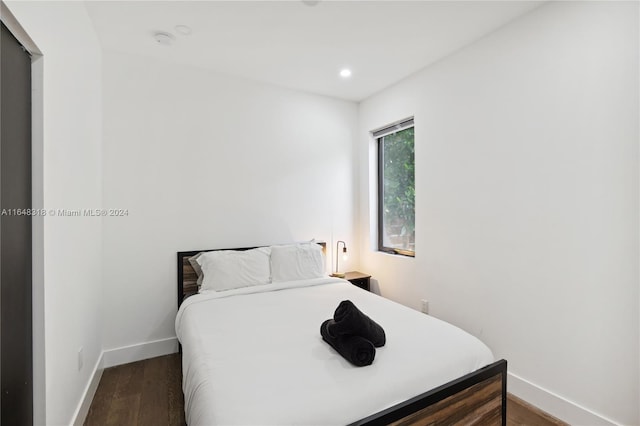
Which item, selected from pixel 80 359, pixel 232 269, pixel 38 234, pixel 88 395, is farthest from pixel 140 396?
pixel 38 234

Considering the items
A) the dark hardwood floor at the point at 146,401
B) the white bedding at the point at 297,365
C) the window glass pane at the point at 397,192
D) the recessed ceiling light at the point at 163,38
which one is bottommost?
the dark hardwood floor at the point at 146,401

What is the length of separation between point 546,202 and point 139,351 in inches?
133

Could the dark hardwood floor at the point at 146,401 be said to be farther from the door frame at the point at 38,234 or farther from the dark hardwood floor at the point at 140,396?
the door frame at the point at 38,234

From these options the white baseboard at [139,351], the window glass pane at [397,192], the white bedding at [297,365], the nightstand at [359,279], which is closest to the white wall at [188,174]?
the white baseboard at [139,351]

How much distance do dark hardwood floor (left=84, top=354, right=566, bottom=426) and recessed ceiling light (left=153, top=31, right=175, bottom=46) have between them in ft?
8.66

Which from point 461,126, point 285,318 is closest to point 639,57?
point 461,126

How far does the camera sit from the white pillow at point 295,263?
2916 mm

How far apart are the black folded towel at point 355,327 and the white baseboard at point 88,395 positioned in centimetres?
160

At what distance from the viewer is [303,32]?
238cm

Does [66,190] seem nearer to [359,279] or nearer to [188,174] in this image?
[188,174]

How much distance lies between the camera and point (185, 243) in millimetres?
2916

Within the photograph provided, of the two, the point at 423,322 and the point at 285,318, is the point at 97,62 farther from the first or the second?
the point at 423,322

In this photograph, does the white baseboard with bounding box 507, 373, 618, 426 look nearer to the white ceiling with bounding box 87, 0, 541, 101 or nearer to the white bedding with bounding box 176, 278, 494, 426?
the white bedding with bounding box 176, 278, 494, 426

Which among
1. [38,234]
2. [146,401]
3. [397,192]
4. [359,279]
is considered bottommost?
[146,401]
